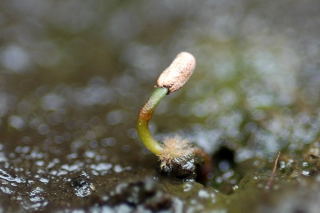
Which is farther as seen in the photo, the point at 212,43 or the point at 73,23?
the point at 73,23

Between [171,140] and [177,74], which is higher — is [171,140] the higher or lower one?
the lower one

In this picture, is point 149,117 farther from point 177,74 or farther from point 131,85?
point 131,85

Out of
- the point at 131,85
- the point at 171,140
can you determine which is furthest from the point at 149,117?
the point at 131,85

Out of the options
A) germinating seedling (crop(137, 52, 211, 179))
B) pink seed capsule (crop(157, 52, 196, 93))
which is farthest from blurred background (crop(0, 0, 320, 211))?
pink seed capsule (crop(157, 52, 196, 93))

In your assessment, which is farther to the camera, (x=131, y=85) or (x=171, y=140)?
(x=131, y=85)

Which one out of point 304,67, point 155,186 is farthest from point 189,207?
point 304,67

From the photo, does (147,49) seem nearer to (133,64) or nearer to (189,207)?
(133,64)

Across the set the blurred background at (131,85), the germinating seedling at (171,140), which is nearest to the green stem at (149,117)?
the germinating seedling at (171,140)
